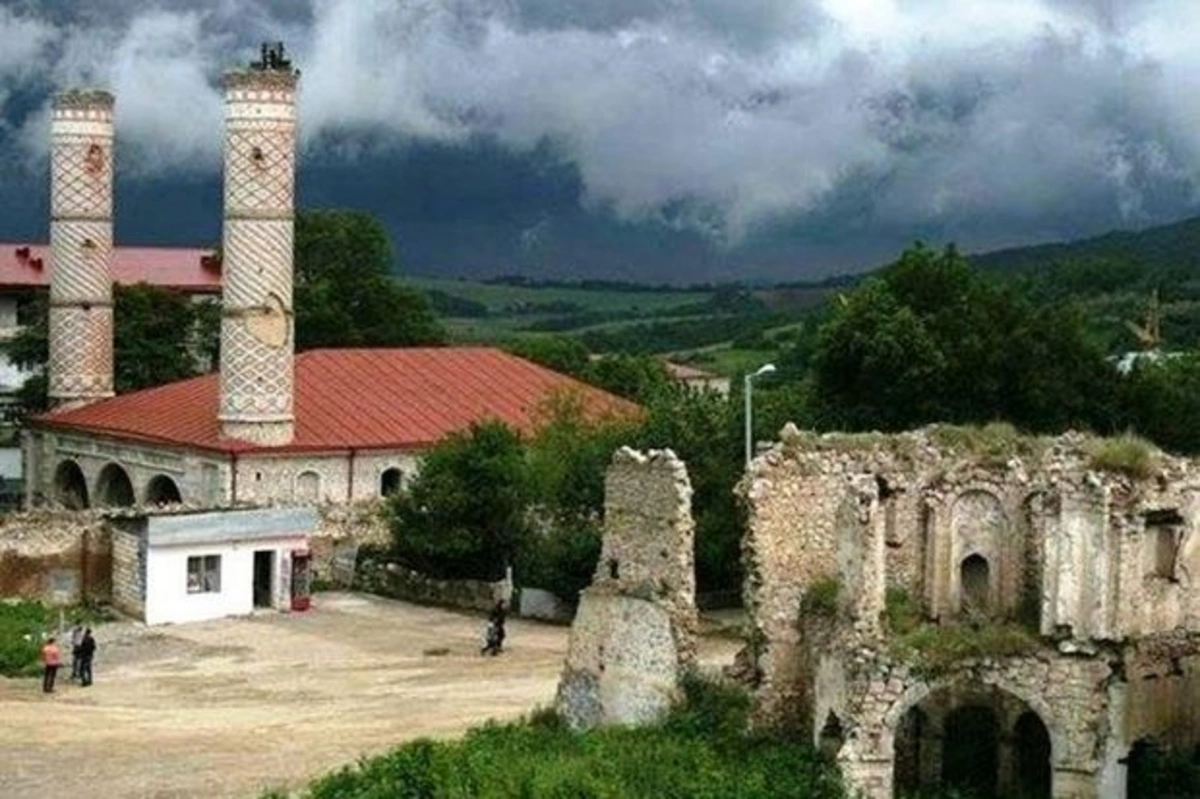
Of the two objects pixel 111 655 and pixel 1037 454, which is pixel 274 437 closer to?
pixel 111 655

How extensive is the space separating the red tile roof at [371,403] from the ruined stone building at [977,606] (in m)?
23.8

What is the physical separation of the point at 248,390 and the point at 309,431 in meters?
2.22

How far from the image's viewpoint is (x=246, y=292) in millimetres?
48312

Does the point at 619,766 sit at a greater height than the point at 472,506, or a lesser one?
lesser

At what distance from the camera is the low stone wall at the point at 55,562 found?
4309cm

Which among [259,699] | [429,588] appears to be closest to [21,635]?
[259,699]

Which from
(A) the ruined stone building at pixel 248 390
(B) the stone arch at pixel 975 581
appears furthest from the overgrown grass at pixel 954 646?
(A) the ruined stone building at pixel 248 390

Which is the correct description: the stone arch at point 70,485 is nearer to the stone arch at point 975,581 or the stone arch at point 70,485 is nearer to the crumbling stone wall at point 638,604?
the crumbling stone wall at point 638,604

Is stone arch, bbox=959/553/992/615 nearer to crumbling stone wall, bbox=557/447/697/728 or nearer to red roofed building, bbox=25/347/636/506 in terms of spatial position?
crumbling stone wall, bbox=557/447/697/728

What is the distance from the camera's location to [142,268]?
281 ft

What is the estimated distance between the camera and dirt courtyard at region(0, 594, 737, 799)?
2756 centimetres

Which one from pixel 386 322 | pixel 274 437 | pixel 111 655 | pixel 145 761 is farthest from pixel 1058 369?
pixel 386 322

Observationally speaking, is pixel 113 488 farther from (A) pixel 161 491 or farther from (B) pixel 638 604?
(B) pixel 638 604

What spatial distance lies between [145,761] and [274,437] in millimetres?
20771
